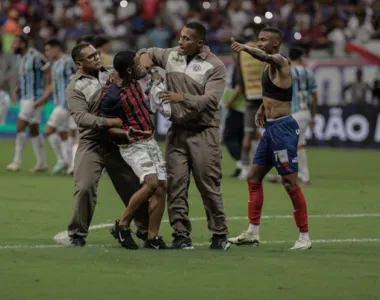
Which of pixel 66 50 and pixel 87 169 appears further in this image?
pixel 66 50

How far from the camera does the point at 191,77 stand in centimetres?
1070

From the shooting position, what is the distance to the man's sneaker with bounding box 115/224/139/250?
10.4m

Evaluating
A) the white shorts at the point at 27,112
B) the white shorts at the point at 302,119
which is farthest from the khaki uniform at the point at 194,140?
the white shorts at the point at 27,112

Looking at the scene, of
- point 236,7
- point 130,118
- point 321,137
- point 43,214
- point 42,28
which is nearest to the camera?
point 130,118

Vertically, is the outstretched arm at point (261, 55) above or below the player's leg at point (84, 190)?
above

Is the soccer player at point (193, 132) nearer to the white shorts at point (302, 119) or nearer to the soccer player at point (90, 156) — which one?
the soccer player at point (90, 156)

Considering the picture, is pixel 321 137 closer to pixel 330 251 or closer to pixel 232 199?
pixel 232 199

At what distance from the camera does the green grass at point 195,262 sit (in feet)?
27.1

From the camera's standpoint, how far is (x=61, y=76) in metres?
18.4

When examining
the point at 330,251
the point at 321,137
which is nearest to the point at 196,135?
the point at 330,251

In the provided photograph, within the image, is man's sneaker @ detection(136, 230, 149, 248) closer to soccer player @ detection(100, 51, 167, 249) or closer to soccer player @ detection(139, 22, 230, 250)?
soccer player @ detection(100, 51, 167, 249)

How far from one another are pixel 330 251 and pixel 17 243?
3112mm

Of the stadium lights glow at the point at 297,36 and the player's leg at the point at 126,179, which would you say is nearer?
the player's leg at the point at 126,179

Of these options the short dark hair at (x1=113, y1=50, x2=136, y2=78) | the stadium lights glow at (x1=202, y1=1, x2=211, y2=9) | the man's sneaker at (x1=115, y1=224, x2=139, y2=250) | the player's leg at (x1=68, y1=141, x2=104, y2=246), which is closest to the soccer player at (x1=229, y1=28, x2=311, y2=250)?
the man's sneaker at (x1=115, y1=224, x2=139, y2=250)
